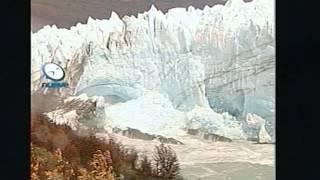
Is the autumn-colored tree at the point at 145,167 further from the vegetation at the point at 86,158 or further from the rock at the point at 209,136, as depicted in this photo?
the rock at the point at 209,136

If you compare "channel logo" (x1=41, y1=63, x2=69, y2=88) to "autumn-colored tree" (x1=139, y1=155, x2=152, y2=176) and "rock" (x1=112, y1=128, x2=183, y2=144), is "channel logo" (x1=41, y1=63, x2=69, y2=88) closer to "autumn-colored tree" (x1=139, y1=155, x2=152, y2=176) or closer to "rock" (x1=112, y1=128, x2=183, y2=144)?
"rock" (x1=112, y1=128, x2=183, y2=144)

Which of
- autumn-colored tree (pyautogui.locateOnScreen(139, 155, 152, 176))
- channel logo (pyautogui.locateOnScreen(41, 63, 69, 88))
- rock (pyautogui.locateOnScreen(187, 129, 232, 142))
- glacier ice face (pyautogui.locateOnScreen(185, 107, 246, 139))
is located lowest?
autumn-colored tree (pyautogui.locateOnScreen(139, 155, 152, 176))

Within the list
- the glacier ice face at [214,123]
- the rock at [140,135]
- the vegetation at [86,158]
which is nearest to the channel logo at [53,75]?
the vegetation at [86,158]

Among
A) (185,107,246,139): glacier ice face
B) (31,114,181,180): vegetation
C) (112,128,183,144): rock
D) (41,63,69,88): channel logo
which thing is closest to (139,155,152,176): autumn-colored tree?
(31,114,181,180): vegetation

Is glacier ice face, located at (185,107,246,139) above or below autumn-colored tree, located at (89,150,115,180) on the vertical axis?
above

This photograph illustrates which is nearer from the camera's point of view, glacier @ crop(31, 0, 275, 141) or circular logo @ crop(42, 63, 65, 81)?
glacier @ crop(31, 0, 275, 141)
